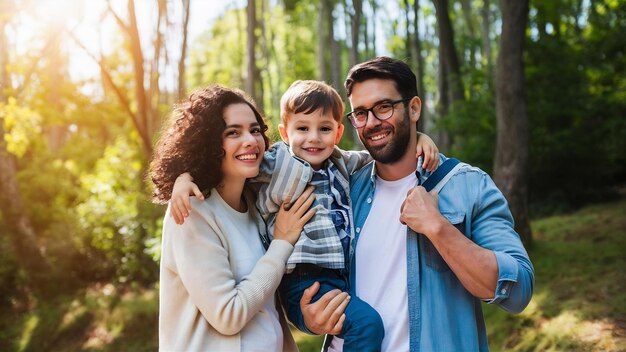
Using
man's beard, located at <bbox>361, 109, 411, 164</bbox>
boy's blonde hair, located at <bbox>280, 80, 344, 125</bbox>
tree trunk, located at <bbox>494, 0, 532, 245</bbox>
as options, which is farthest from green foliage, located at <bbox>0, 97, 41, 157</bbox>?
man's beard, located at <bbox>361, 109, 411, 164</bbox>

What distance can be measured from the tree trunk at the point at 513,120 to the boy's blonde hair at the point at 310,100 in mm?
6583

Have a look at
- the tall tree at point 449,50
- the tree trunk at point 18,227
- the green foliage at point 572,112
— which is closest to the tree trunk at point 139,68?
the tree trunk at point 18,227

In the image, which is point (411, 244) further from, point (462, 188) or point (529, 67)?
point (529, 67)

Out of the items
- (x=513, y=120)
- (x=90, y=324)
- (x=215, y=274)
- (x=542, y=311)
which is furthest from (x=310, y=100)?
A: (x=90, y=324)

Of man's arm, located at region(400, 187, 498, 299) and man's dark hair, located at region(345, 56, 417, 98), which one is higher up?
man's dark hair, located at region(345, 56, 417, 98)

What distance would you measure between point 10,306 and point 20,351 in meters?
1.99

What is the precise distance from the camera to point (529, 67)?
1394cm

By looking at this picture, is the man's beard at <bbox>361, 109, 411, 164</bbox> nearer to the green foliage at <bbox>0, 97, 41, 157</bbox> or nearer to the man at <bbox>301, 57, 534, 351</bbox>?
the man at <bbox>301, 57, 534, 351</bbox>

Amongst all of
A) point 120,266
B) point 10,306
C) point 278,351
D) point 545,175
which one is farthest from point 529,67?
point 278,351

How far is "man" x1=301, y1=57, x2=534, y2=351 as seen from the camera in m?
2.47

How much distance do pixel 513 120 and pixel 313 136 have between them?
6.89 meters

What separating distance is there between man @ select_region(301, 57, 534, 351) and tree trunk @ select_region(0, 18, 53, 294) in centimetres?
971

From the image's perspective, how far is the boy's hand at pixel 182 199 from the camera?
8.52 ft

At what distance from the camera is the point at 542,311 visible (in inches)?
287
